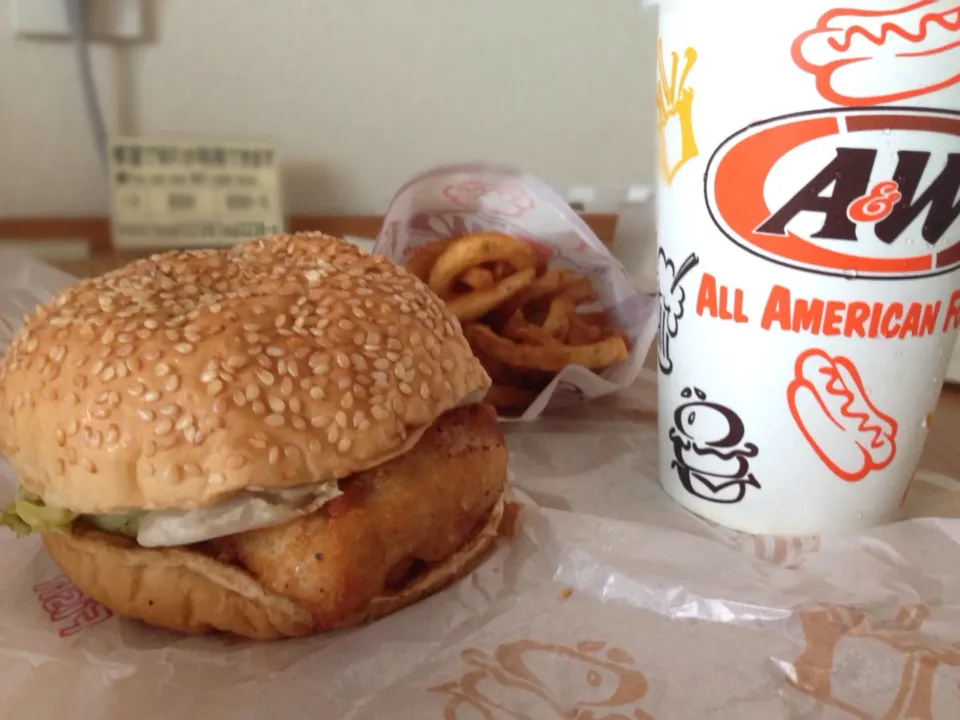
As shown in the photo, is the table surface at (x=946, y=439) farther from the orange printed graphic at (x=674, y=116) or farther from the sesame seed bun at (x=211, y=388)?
the sesame seed bun at (x=211, y=388)

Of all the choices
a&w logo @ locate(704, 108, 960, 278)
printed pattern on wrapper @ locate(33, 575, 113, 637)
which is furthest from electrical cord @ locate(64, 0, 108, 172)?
a&w logo @ locate(704, 108, 960, 278)

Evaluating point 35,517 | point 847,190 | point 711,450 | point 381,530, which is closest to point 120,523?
point 35,517

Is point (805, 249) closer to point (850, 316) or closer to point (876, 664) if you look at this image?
point (850, 316)

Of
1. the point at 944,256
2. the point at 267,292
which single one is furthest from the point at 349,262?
the point at 944,256

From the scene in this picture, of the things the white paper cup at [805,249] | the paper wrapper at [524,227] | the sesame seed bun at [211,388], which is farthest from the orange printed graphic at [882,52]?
the paper wrapper at [524,227]

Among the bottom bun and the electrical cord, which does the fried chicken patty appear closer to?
the bottom bun
